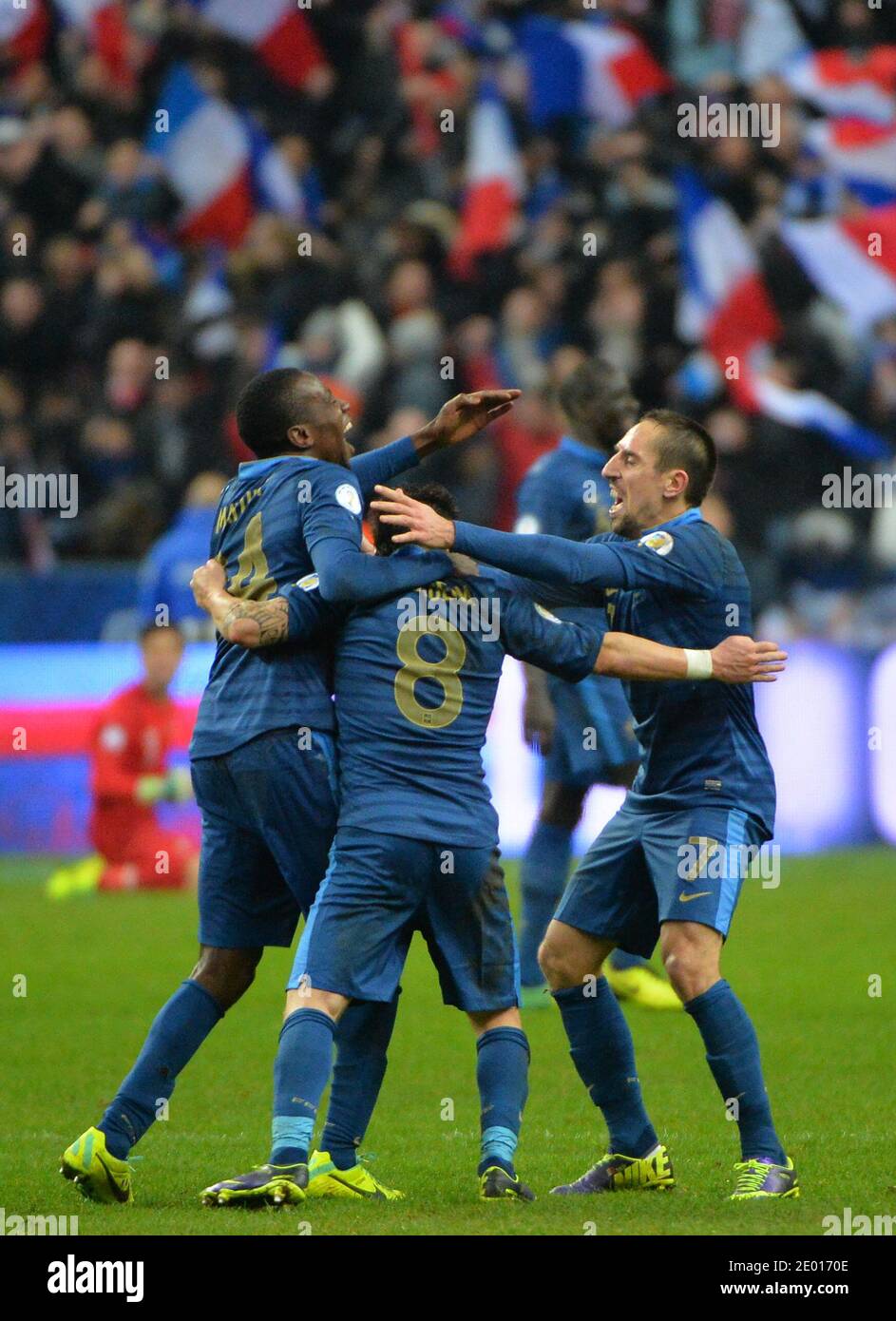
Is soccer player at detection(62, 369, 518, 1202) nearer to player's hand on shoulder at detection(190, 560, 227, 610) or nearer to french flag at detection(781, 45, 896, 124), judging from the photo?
player's hand on shoulder at detection(190, 560, 227, 610)

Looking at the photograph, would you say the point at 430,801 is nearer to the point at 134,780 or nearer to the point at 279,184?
the point at 134,780

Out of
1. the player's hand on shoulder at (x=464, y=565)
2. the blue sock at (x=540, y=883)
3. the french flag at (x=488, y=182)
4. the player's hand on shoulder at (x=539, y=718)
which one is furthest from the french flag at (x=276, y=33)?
the player's hand on shoulder at (x=464, y=565)

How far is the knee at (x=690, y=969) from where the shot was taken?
4602 mm

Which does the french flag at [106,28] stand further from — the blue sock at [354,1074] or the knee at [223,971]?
the blue sock at [354,1074]

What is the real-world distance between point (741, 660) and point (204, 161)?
1164 centimetres

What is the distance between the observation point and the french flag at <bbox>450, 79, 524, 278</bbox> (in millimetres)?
14898

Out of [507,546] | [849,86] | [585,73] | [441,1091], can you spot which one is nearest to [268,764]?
[507,546]

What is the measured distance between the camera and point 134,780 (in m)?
10.7

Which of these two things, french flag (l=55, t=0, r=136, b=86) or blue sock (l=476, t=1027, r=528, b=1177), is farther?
french flag (l=55, t=0, r=136, b=86)

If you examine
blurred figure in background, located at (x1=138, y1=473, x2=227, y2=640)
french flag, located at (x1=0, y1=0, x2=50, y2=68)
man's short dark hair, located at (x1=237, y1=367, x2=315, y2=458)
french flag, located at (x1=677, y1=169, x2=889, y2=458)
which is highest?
french flag, located at (x1=0, y1=0, x2=50, y2=68)

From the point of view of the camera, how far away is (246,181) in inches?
A: 605

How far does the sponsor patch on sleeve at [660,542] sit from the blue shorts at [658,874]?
609 millimetres

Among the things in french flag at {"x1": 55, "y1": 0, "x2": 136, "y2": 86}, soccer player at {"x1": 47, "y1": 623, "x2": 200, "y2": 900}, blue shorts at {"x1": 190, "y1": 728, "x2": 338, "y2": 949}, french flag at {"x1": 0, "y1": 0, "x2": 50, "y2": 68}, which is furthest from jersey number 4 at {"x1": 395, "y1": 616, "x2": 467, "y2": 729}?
french flag at {"x1": 0, "y1": 0, "x2": 50, "y2": 68}

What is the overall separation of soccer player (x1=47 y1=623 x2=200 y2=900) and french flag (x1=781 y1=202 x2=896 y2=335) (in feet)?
21.3
